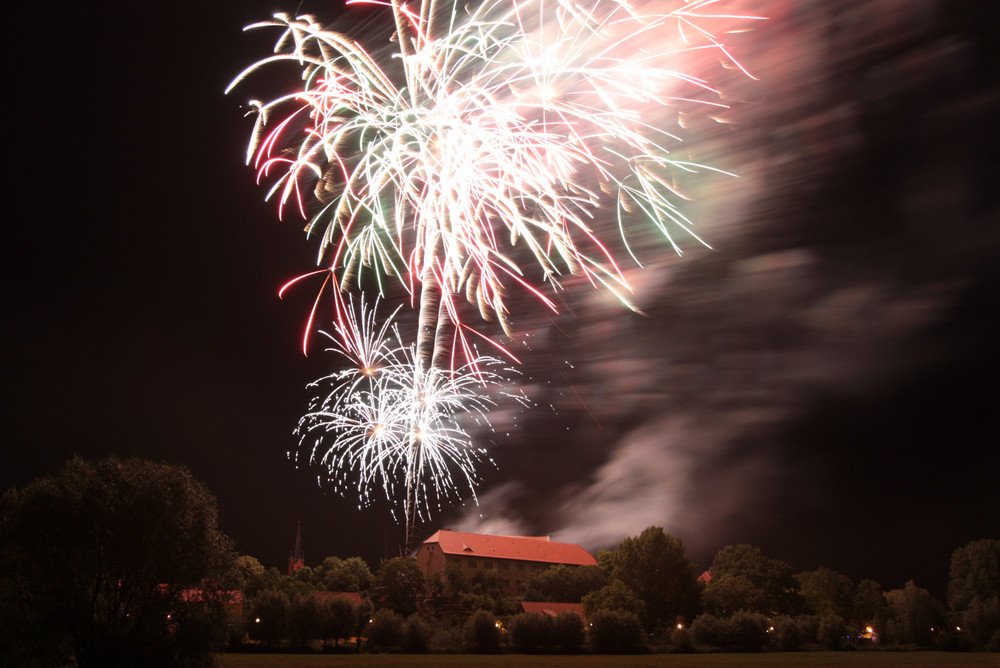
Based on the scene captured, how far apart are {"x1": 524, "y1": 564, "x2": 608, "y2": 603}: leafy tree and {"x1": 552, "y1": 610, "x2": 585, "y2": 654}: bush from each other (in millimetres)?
31712

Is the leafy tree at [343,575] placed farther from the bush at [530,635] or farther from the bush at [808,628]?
the bush at [808,628]

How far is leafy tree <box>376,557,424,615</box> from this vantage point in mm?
66688

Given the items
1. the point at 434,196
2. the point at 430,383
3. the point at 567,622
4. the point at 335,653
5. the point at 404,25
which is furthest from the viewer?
the point at 567,622

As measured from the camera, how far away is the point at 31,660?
20688 mm

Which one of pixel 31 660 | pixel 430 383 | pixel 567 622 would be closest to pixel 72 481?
pixel 31 660

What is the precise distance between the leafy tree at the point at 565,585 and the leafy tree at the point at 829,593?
2548 cm

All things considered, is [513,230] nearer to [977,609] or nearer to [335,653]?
[335,653]

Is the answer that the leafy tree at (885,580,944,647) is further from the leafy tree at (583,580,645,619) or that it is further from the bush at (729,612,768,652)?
the leafy tree at (583,580,645,619)

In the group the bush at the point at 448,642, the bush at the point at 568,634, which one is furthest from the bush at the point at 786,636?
the bush at the point at 448,642

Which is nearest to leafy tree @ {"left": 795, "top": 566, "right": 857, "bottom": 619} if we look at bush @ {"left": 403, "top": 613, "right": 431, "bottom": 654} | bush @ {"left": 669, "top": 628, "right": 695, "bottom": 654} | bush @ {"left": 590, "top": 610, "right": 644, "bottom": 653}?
bush @ {"left": 669, "top": 628, "right": 695, "bottom": 654}

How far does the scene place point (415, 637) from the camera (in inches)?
1711

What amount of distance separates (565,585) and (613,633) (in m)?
35.3

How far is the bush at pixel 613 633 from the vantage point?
46219 millimetres

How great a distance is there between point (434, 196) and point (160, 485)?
1346 centimetres
